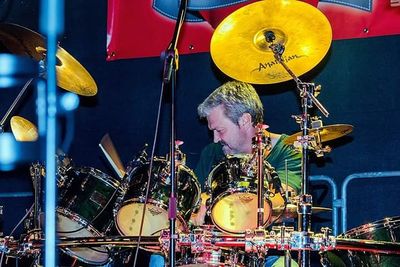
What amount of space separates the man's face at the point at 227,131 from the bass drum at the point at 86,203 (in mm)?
714

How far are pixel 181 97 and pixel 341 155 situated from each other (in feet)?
3.79

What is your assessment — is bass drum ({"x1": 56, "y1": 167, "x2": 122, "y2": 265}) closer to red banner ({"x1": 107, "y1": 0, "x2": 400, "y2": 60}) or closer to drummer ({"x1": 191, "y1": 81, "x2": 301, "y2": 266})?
drummer ({"x1": 191, "y1": 81, "x2": 301, "y2": 266})

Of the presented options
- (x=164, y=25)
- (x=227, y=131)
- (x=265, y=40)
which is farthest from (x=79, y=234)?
(x=164, y=25)

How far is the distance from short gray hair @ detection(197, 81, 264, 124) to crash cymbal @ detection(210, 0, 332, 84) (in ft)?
1.11

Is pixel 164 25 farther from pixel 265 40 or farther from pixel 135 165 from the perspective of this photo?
pixel 135 165

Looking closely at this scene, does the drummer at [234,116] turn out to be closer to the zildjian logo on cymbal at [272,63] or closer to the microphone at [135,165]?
the zildjian logo on cymbal at [272,63]

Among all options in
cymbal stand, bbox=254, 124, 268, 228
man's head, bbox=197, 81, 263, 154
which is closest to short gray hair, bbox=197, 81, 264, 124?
man's head, bbox=197, 81, 263, 154

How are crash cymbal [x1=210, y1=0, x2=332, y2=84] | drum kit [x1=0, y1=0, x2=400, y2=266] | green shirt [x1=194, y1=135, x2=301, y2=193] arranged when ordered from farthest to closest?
green shirt [x1=194, y1=135, x2=301, y2=193], crash cymbal [x1=210, y1=0, x2=332, y2=84], drum kit [x1=0, y1=0, x2=400, y2=266]

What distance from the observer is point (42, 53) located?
336 centimetres

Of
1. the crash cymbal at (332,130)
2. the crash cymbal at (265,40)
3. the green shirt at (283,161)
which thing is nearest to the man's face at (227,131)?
the green shirt at (283,161)

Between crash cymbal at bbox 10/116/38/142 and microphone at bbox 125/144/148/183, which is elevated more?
crash cymbal at bbox 10/116/38/142

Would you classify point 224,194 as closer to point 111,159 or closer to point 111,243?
point 111,243

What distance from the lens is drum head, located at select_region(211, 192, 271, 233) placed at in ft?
9.65

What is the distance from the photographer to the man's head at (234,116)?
3742 millimetres
